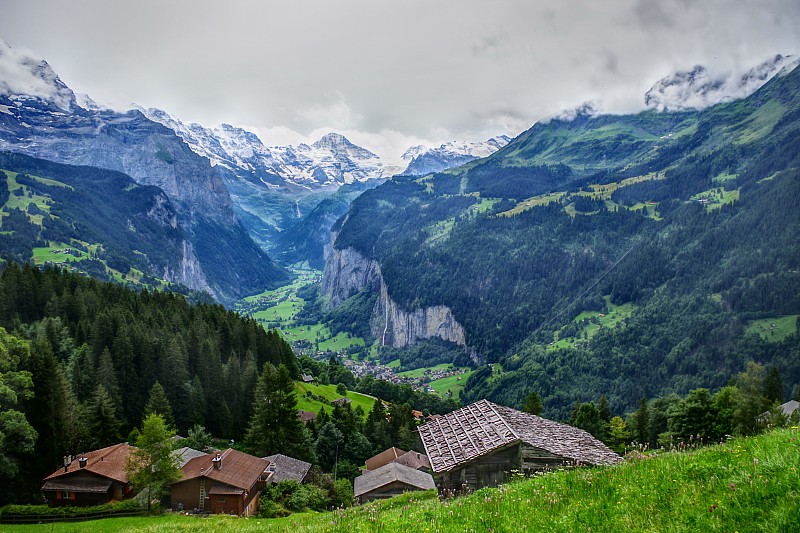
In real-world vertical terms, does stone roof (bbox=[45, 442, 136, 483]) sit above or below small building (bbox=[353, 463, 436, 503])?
above

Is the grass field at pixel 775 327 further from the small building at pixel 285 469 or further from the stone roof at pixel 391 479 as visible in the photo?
the small building at pixel 285 469

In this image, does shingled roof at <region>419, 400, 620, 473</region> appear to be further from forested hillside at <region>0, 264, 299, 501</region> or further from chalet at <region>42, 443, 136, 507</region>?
forested hillside at <region>0, 264, 299, 501</region>

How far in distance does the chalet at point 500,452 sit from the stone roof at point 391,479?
26.3 metres

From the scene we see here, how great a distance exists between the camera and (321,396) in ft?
350

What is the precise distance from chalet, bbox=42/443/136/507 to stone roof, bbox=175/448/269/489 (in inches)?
217

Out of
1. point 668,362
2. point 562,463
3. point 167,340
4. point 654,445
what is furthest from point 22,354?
point 668,362

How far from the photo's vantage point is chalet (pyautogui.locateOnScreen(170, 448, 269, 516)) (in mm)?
43156

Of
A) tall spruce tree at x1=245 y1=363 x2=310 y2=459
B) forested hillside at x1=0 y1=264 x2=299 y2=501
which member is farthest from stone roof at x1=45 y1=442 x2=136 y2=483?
tall spruce tree at x1=245 y1=363 x2=310 y2=459

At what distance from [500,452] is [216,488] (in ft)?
102

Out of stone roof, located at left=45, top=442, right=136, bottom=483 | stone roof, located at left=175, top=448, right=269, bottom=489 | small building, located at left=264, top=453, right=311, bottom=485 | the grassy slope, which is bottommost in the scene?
small building, located at left=264, top=453, right=311, bottom=485

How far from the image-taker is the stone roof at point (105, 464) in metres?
42.8

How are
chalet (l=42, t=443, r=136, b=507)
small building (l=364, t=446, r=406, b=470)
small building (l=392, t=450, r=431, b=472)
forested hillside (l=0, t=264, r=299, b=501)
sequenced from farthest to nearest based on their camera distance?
small building (l=364, t=446, r=406, b=470) → small building (l=392, t=450, r=431, b=472) → forested hillside (l=0, t=264, r=299, b=501) → chalet (l=42, t=443, r=136, b=507)

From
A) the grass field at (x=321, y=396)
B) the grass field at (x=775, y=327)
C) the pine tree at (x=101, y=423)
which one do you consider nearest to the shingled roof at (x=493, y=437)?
the pine tree at (x=101, y=423)

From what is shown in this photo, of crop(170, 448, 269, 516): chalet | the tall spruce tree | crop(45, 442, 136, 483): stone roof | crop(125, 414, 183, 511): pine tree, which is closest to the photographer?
crop(125, 414, 183, 511): pine tree
